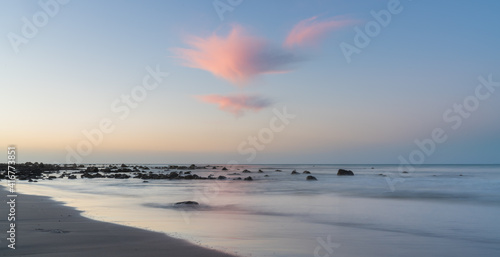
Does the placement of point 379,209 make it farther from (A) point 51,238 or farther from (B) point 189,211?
(A) point 51,238

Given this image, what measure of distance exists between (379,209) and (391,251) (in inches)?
445

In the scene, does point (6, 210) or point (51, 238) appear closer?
point (51, 238)

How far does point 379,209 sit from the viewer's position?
21188 mm

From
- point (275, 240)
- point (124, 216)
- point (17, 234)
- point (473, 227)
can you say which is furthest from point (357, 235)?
point (17, 234)

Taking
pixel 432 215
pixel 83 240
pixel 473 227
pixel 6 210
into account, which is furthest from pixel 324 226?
pixel 6 210

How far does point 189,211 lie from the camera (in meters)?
17.9

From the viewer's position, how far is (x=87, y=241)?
9.87m

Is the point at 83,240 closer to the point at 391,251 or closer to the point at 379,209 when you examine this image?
the point at 391,251

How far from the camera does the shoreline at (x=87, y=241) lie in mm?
8758

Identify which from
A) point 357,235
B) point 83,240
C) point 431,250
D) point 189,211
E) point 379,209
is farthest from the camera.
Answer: point 379,209

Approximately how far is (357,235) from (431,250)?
8.24 feet

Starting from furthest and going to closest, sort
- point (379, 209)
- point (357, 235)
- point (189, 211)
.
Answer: point (379, 209)
point (189, 211)
point (357, 235)

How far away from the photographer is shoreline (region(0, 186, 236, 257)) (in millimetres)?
8758

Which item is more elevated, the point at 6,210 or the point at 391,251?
the point at 6,210
